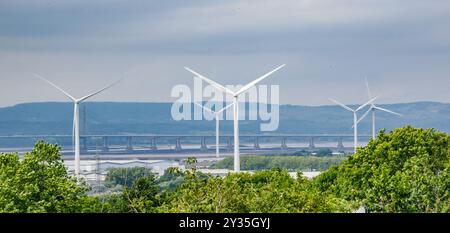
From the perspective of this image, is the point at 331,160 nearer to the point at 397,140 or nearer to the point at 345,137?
the point at 345,137

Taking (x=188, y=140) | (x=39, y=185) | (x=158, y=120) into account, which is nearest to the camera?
(x=39, y=185)

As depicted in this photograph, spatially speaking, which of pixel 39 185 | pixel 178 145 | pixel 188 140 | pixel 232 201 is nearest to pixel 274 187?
pixel 39 185

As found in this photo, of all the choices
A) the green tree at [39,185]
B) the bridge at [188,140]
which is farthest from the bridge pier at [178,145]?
the green tree at [39,185]

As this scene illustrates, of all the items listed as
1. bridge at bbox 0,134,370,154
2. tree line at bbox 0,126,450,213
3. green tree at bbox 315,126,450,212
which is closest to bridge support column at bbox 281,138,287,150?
bridge at bbox 0,134,370,154

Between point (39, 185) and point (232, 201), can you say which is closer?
point (232, 201)

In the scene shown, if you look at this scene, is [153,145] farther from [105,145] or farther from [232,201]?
[232,201]

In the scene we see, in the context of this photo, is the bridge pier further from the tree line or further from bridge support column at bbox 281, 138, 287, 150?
the tree line

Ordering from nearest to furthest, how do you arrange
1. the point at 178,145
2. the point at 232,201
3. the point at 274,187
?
the point at 232,201 → the point at 274,187 → the point at 178,145

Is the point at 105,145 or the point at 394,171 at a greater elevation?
the point at 105,145

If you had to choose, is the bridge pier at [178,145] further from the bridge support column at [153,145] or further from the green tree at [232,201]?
the green tree at [232,201]
